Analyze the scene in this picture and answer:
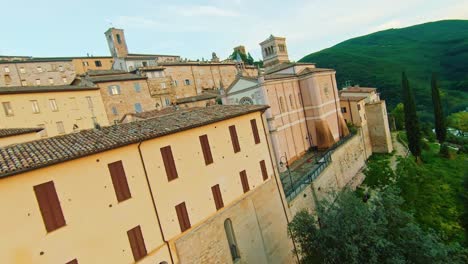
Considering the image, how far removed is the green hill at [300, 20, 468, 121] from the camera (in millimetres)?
86006

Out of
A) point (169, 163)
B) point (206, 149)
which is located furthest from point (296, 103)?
point (169, 163)

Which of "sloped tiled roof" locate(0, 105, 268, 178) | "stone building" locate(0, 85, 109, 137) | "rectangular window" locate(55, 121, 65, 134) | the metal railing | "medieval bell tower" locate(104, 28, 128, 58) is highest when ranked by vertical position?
"medieval bell tower" locate(104, 28, 128, 58)

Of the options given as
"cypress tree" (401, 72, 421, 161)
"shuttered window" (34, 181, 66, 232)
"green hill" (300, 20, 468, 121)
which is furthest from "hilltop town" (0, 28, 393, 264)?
"green hill" (300, 20, 468, 121)

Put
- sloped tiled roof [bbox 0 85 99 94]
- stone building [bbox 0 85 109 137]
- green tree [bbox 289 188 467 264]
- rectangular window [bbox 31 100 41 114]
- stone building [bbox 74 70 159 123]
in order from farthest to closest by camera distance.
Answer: stone building [bbox 74 70 159 123] → rectangular window [bbox 31 100 41 114] → sloped tiled roof [bbox 0 85 99 94] → stone building [bbox 0 85 109 137] → green tree [bbox 289 188 467 264]

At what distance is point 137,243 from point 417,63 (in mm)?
132654

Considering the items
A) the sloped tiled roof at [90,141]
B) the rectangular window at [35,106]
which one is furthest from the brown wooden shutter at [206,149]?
the rectangular window at [35,106]

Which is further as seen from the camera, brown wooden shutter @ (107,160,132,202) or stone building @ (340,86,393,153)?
stone building @ (340,86,393,153)

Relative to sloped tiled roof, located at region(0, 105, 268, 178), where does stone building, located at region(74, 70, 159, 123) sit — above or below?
above

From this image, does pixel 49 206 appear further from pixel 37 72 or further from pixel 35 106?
pixel 37 72

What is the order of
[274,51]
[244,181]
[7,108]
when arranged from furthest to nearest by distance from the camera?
[274,51] → [7,108] → [244,181]

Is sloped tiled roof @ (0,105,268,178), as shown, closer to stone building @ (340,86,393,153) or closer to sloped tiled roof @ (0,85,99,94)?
sloped tiled roof @ (0,85,99,94)

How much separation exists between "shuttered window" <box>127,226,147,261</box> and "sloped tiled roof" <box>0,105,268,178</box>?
346 cm

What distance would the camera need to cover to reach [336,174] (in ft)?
86.2

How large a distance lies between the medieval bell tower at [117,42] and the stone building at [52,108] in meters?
19.0
